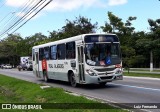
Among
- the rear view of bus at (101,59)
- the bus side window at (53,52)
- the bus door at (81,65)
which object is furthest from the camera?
the bus side window at (53,52)

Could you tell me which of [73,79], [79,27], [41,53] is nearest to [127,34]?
[79,27]

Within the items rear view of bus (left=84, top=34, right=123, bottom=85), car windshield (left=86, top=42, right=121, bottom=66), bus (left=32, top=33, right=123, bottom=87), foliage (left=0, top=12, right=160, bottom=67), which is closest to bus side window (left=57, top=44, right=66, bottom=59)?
bus (left=32, top=33, right=123, bottom=87)

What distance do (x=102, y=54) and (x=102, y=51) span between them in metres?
0.17

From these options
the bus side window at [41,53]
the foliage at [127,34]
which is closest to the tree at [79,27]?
the foliage at [127,34]

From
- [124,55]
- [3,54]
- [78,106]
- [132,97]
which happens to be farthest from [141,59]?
[3,54]

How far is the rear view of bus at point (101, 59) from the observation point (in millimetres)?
18234

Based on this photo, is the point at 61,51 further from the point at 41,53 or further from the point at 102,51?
the point at 41,53

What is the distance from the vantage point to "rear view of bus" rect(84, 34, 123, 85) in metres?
18.2

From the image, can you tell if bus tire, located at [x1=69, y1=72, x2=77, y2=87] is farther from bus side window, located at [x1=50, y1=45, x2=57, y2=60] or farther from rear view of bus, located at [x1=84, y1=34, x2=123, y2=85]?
bus side window, located at [x1=50, y1=45, x2=57, y2=60]

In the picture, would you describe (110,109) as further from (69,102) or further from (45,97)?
(45,97)

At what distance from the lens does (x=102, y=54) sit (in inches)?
727

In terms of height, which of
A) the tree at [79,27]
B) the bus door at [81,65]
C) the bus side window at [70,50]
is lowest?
the bus door at [81,65]

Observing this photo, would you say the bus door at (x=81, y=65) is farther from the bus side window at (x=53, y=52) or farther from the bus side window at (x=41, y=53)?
the bus side window at (x=41, y=53)

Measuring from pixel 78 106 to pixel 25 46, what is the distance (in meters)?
93.9
